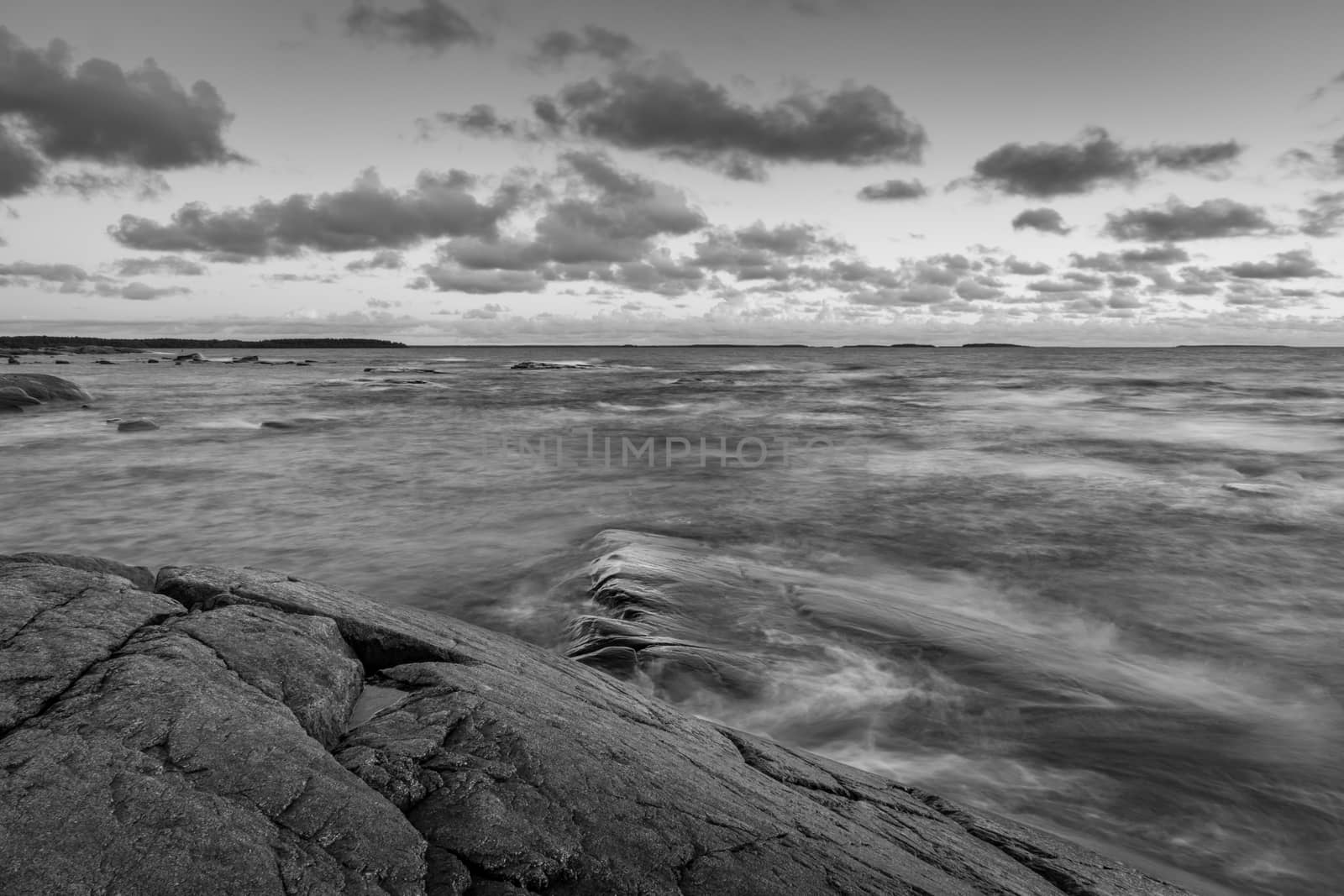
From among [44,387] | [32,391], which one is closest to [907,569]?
[32,391]

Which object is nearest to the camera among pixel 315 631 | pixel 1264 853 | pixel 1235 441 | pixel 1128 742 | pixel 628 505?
pixel 315 631

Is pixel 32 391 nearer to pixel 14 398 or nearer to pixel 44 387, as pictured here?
pixel 44 387

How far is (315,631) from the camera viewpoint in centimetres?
403

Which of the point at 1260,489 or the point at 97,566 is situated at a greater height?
the point at 97,566

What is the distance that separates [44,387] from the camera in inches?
1212

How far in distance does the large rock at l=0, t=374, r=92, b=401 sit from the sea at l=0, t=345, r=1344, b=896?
596 centimetres

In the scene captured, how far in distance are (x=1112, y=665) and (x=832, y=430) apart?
19.7m

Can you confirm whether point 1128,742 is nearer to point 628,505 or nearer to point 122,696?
point 122,696

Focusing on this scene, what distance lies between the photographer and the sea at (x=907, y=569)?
530cm

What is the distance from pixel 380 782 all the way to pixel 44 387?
3780cm

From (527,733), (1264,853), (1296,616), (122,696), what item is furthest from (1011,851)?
(1296,616)

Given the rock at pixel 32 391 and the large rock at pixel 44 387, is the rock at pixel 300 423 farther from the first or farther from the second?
the large rock at pixel 44 387

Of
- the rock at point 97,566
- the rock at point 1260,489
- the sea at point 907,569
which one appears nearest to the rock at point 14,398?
the sea at point 907,569

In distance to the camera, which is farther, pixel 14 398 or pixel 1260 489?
pixel 14 398
